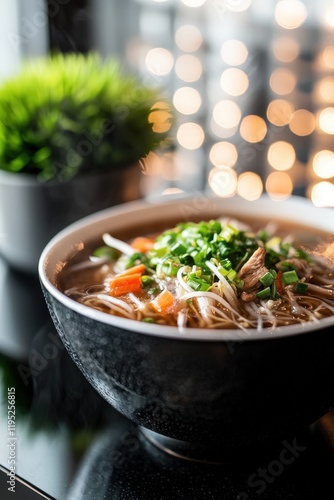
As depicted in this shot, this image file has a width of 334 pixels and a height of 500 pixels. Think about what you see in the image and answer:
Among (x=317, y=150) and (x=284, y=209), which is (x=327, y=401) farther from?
(x=317, y=150)

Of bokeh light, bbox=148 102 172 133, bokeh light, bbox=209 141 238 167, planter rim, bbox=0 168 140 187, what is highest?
bokeh light, bbox=148 102 172 133

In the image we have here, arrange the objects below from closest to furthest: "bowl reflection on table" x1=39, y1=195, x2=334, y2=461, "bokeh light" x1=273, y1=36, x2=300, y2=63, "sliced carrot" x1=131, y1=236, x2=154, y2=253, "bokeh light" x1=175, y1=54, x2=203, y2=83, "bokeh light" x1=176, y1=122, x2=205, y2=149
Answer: "bowl reflection on table" x1=39, y1=195, x2=334, y2=461 → "sliced carrot" x1=131, y1=236, x2=154, y2=253 → "bokeh light" x1=273, y1=36, x2=300, y2=63 → "bokeh light" x1=175, y1=54, x2=203, y2=83 → "bokeh light" x1=176, y1=122, x2=205, y2=149

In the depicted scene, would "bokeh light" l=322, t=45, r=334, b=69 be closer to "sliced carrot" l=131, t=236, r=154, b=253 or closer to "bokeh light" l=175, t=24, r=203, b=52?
"bokeh light" l=175, t=24, r=203, b=52

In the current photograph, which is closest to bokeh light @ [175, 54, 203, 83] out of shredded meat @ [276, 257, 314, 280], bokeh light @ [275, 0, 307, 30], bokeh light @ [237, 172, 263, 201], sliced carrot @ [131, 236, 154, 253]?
bokeh light @ [275, 0, 307, 30]

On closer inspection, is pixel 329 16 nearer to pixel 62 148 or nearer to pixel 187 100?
pixel 187 100

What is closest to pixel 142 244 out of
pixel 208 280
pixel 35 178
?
pixel 208 280

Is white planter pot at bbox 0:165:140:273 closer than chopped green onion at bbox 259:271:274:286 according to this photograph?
No

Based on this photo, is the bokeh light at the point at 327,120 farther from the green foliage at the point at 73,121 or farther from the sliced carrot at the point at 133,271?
the sliced carrot at the point at 133,271

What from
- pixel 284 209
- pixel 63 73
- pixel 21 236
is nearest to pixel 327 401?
pixel 284 209

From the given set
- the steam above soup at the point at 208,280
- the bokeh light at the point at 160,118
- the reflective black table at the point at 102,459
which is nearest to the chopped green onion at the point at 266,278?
the steam above soup at the point at 208,280

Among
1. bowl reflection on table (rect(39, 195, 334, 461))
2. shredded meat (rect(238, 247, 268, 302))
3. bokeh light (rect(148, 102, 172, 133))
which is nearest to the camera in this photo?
bowl reflection on table (rect(39, 195, 334, 461))
